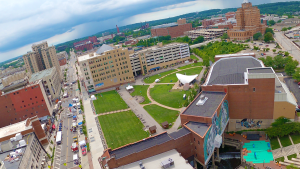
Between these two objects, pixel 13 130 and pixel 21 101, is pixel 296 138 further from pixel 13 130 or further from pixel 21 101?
pixel 21 101

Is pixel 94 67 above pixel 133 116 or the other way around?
above

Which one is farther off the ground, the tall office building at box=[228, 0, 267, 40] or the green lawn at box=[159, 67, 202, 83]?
the tall office building at box=[228, 0, 267, 40]

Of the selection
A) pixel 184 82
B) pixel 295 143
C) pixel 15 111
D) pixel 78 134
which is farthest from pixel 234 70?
pixel 15 111

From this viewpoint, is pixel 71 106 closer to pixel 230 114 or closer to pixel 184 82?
pixel 184 82

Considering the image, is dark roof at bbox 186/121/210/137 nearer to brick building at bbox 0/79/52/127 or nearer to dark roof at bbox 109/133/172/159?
dark roof at bbox 109/133/172/159

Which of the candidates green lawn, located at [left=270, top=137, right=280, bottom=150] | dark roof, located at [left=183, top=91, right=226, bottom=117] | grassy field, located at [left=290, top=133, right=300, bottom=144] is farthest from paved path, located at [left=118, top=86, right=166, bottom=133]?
grassy field, located at [left=290, top=133, right=300, bottom=144]

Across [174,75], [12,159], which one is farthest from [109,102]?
[12,159]
